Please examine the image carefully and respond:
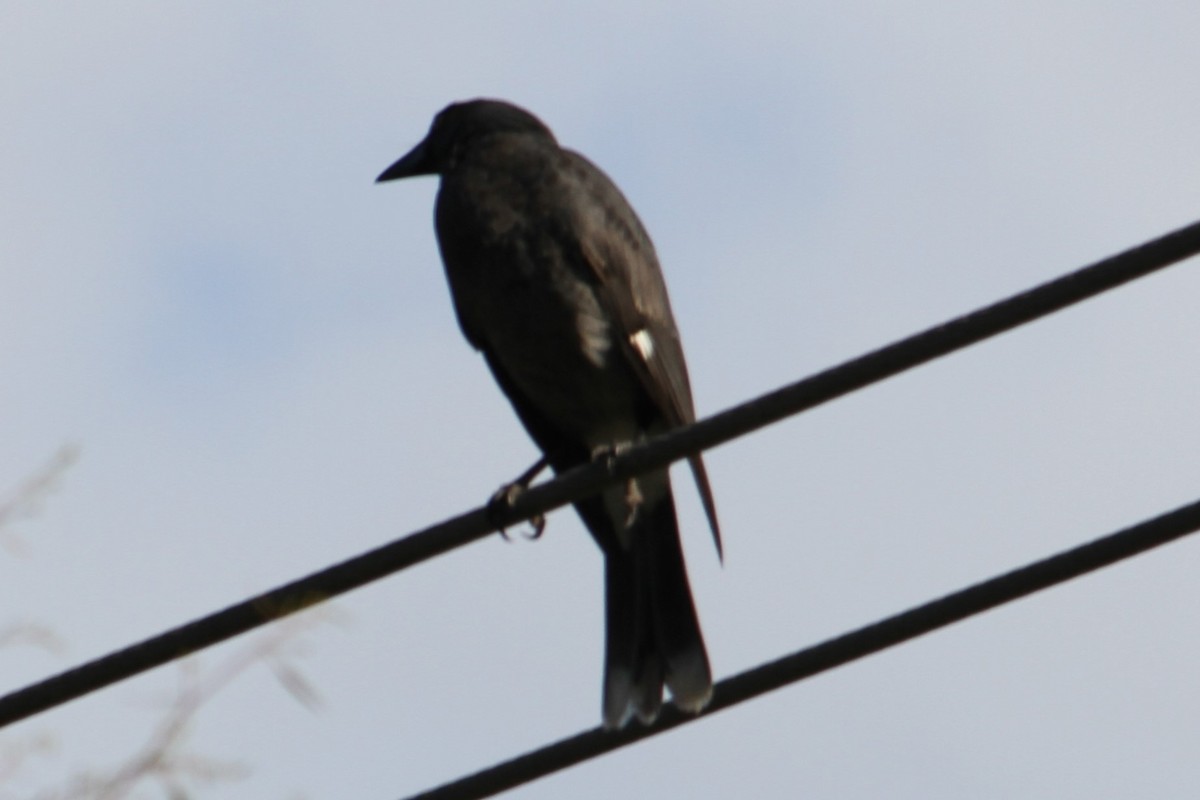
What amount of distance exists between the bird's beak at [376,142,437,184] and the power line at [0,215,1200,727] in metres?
4.21

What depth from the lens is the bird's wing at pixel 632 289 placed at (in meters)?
6.20

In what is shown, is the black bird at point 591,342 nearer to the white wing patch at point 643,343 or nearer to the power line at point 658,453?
the white wing patch at point 643,343

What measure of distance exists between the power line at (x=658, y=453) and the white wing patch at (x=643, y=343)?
91.9 inches

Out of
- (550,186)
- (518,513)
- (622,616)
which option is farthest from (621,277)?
(518,513)

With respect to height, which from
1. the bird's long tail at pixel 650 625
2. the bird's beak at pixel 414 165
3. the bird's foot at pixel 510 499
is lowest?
the bird's long tail at pixel 650 625

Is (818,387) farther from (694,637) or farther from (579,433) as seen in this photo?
(579,433)

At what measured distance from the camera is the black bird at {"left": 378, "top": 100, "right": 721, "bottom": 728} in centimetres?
605

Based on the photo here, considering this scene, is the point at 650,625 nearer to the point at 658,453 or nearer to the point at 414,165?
the point at 658,453

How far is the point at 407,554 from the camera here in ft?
12.1

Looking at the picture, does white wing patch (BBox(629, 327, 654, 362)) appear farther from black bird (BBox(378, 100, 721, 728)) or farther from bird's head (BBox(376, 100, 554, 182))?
bird's head (BBox(376, 100, 554, 182))

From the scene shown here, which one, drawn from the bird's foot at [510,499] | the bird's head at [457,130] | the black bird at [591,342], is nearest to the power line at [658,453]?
the bird's foot at [510,499]

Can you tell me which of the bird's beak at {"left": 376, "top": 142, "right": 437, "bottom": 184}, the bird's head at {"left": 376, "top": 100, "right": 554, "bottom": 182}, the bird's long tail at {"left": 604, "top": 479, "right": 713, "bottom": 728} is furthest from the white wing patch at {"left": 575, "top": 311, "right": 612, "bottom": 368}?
the bird's beak at {"left": 376, "top": 142, "right": 437, "bottom": 184}

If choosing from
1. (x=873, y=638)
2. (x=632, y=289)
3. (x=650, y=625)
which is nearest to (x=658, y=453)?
(x=873, y=638)

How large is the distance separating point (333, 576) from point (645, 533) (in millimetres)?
2670
